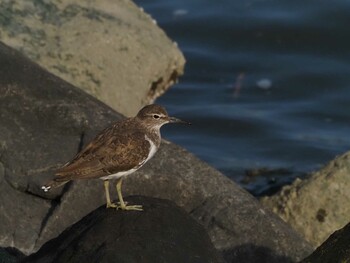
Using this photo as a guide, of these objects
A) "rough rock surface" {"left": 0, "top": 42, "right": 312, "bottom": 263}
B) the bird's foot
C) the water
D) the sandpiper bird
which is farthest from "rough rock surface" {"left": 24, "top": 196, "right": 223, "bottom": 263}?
the water

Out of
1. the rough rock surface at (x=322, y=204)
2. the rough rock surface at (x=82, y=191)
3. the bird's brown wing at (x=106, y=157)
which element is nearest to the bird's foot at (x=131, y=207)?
the bird's brown wing at (x=106, y=157)

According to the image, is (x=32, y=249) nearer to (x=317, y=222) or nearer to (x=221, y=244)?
(x=221, y=244)

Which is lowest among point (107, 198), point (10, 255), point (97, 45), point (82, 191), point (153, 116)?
point (10, 255)

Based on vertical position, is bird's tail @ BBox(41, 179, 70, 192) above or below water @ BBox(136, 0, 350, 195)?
above

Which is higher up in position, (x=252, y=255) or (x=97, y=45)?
(x=97, y=45)

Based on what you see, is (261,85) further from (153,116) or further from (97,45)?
(153,116)

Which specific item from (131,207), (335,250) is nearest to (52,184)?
(131,207)

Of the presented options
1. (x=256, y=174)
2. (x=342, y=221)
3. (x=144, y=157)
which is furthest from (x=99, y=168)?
(x=256, y=174)

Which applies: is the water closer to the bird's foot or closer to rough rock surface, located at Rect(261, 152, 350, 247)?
rough rock surface, located at Rect(261, 152, 350, 247)
